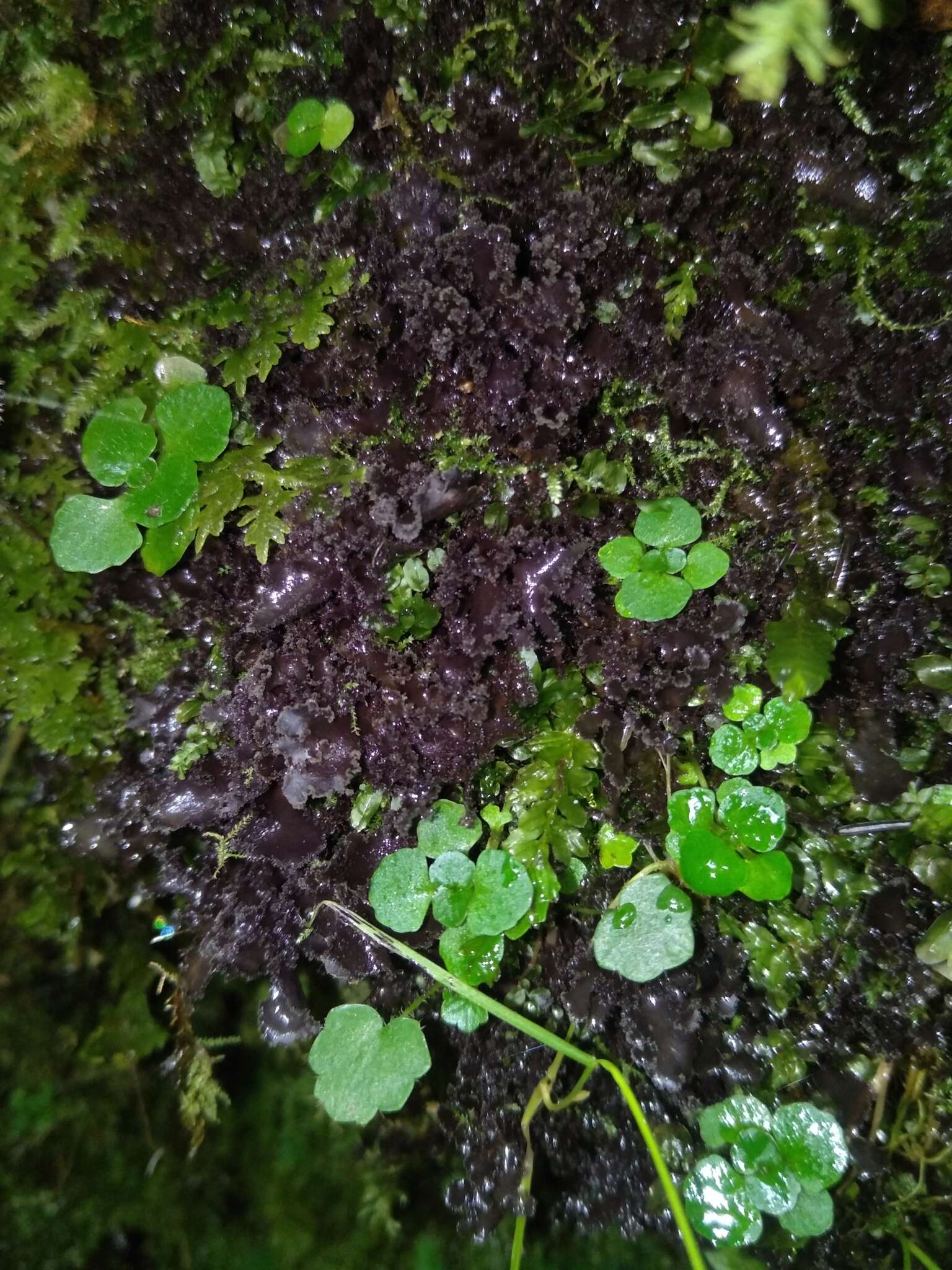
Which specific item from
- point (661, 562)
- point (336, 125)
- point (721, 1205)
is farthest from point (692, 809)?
point (336, 125)

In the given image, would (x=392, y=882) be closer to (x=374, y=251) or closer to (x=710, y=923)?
(x=710, y=923)

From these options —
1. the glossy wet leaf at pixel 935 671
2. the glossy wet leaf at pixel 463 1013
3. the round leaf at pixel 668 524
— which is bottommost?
the glossy wet leaf at pixel 463 1013

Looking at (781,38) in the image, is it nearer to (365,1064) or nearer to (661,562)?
(661,562)

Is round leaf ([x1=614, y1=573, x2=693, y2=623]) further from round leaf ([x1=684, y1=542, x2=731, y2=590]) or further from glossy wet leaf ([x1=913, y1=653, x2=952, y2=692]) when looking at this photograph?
glossy wet leaf ([x1=913, y1=653, x2=952, y2=692])

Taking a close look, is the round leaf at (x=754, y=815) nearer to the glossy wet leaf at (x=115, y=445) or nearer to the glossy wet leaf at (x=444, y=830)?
the glossy wet leaf at (x=444, y=830)

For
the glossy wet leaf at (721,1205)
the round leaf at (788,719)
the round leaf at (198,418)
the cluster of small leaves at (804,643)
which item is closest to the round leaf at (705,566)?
the cluster of small leaves at (804,643)
